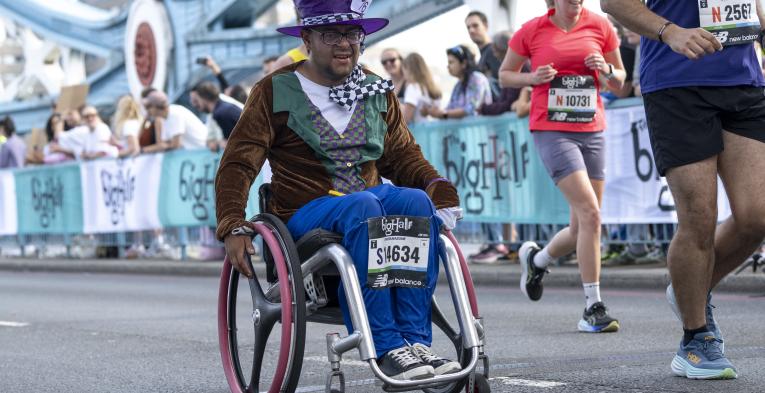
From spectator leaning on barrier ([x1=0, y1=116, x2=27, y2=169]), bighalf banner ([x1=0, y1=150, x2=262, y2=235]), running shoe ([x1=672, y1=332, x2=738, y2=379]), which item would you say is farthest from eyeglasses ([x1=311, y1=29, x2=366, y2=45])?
spectator leaning on barrier ([x1=0, y1=116, x2=27, y2=169])

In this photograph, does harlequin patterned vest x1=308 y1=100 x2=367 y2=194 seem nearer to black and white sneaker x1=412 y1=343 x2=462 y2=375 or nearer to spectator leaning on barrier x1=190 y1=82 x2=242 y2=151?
black and white sneaker x1=412 y1=343 x2=462 y2=375

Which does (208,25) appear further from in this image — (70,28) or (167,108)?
(167,108)

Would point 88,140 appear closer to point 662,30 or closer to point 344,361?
point 344,361

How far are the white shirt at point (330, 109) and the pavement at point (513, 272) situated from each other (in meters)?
2.78

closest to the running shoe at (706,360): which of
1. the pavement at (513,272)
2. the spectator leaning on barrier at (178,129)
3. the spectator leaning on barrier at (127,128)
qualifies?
the pavement at (513,272)

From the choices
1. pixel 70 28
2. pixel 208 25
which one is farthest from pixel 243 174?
pixel 70 28

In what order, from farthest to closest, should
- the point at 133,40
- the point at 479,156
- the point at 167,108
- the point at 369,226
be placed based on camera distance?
1. the point at 133,40
2. the point at 167,108
3. the point at 479,156
4. the point at 369,226

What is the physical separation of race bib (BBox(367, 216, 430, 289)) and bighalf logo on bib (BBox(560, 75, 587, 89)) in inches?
139

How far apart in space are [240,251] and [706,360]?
6.07ft

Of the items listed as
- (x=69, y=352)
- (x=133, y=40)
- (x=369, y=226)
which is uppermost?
(x=133, y=40)

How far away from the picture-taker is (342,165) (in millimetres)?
5277

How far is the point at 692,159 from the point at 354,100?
1252 mm

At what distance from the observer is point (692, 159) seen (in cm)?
543

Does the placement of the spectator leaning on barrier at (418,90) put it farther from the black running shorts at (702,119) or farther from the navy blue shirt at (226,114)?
the black running shorts at (702,119)
